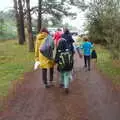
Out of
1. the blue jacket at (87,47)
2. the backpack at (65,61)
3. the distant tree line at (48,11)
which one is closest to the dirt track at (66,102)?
the backpack at (65,61)

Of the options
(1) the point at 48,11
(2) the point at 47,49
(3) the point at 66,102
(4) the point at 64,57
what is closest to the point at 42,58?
(2) the point at 47,49

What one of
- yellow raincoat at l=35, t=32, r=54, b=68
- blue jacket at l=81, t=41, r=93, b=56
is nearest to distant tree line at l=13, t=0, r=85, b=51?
blue jacket at l=81, t=41, r=93, b=56

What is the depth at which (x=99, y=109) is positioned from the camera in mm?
10109

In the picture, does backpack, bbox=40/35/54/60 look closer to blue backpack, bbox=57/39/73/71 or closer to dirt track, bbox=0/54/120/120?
blue backpack, bbox=57/39/73/71

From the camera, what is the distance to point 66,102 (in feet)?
36.0

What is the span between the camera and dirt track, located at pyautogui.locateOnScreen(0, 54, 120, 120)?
9547 mm

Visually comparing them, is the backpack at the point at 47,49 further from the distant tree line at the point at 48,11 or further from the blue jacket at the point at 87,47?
the distant tree line at the point at 48,11

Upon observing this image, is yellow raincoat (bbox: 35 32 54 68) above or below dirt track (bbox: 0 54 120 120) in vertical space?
above

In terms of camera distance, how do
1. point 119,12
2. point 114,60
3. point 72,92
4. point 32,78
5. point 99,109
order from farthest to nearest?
point 114,60 → point 119,12 → point 32,78 → point 72,92 → point 99,109

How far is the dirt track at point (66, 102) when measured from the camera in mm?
9547

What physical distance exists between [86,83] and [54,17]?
31.8 m

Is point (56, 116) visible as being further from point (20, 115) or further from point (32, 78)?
point (32, 78)

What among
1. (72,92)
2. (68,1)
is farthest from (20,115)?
(68,1)

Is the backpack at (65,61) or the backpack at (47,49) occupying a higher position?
the backpack at (47,49)
